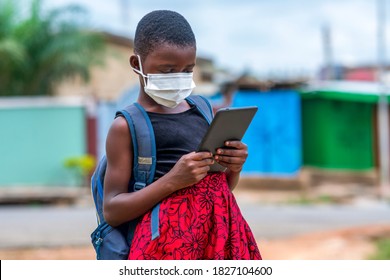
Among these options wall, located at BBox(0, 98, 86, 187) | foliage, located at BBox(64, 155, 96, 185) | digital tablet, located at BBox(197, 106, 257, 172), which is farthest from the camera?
wall, located at BBox(0, 98, 86, 187)

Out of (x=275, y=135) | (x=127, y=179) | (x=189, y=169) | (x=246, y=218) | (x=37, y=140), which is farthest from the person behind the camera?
(x=275, y=135)

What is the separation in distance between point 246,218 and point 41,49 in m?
6.72

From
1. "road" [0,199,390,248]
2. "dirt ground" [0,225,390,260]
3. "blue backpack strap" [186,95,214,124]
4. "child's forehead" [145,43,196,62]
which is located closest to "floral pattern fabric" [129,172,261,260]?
"blue backpack strap" [186,95,214,124]

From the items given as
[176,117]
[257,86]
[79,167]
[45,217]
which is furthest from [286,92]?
[176,117]

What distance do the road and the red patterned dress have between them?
896 cm

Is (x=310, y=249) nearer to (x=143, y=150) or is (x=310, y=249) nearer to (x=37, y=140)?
(x=37, y=140)

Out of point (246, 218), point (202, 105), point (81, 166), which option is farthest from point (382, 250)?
point (202, 105)

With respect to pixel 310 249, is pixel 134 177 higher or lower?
higher

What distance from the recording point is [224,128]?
1647 millimetres

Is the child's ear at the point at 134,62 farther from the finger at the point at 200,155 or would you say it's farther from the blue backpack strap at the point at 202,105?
the finger at the point at 200,155

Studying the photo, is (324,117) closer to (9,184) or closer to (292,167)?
(292,167)

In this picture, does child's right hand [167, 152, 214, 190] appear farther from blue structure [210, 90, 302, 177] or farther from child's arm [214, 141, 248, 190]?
blue structure [210, 90, 302, 177]

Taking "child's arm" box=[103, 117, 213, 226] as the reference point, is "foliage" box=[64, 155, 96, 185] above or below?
below

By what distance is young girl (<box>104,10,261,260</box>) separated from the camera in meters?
1.68
